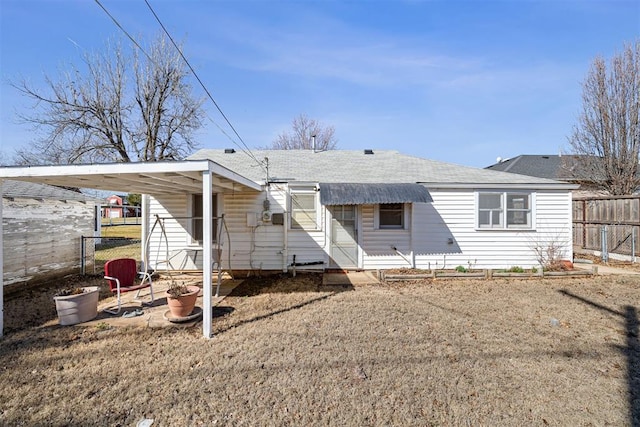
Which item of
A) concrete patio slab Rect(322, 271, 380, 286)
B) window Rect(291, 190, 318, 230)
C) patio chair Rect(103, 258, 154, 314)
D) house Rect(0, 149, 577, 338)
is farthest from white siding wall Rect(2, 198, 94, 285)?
concrete patio slab Rect(322, 271, 380, 286)

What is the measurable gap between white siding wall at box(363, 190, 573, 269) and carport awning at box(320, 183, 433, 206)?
92 cm

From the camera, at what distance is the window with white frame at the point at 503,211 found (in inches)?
357

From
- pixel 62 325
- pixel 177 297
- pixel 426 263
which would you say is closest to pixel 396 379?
pixel 177 297

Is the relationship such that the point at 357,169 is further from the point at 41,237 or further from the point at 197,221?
the point at 41,237

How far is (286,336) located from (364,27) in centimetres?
940

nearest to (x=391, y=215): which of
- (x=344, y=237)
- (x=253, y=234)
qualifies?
(x=344, y=237)

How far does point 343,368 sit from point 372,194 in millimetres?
5297

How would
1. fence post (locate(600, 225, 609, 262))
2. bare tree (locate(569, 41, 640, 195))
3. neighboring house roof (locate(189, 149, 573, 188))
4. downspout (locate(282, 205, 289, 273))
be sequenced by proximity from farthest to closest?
bare tree (locate(569, 41, 640, 195)) → fence post (locate(600, 225, 609, 262)) → neighboring house roof (locate(189, 149, 573, 188)) → downspout (locate(282, 205, 289, 273))

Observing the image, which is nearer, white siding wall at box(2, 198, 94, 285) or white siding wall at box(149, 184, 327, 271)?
white siding wall at box(2, 198, 94, 285)

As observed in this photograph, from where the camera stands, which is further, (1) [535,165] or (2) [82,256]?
(1) [535,165]

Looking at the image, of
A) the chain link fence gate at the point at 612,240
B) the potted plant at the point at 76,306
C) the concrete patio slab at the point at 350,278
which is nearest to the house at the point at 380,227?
the concrete patio slab at the point at 350,278

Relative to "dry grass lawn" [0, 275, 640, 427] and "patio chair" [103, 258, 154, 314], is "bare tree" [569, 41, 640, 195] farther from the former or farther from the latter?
A: "patio chair" [103, 258, 154, 314]

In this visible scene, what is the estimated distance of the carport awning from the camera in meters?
8.04

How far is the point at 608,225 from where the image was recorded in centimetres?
1084
